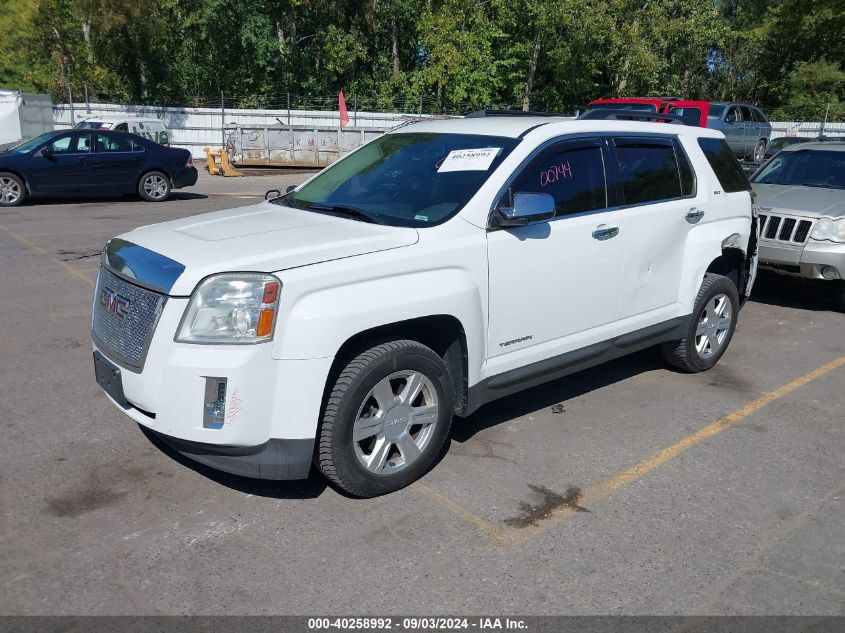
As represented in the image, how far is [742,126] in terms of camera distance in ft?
74.7

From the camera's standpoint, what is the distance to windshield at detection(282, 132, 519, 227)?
432cm

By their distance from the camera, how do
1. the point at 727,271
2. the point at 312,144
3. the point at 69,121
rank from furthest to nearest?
the point at 69,121, the point at 312,144, the point at 727,271

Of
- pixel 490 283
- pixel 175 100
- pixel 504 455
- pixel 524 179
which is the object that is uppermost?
pixel 175 100

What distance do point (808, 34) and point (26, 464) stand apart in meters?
43.2

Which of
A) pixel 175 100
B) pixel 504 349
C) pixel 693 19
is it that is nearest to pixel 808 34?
pixel 693 19

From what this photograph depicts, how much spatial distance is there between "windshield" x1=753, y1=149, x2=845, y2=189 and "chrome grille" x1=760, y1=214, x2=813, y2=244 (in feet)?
3.73

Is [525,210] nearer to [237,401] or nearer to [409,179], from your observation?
[409,179]

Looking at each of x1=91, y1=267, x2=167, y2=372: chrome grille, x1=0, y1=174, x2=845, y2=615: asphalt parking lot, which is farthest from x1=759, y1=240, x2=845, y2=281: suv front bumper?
x1=91, y1=267, x2=167, y2=372: chrome grille

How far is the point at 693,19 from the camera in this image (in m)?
33.1

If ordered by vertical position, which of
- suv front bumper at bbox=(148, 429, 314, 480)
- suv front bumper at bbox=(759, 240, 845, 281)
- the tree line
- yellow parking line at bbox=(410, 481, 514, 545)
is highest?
the tree line

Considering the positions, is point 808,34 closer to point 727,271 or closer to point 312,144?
point 312,144

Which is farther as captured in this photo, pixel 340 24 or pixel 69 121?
pixel 340 24

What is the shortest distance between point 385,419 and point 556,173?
1.86 m

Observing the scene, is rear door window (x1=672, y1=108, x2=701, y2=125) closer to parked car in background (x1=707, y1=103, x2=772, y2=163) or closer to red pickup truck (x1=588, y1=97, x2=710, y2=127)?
red pickup truck (x1=588, y1=97, x2=710, y2=127)
